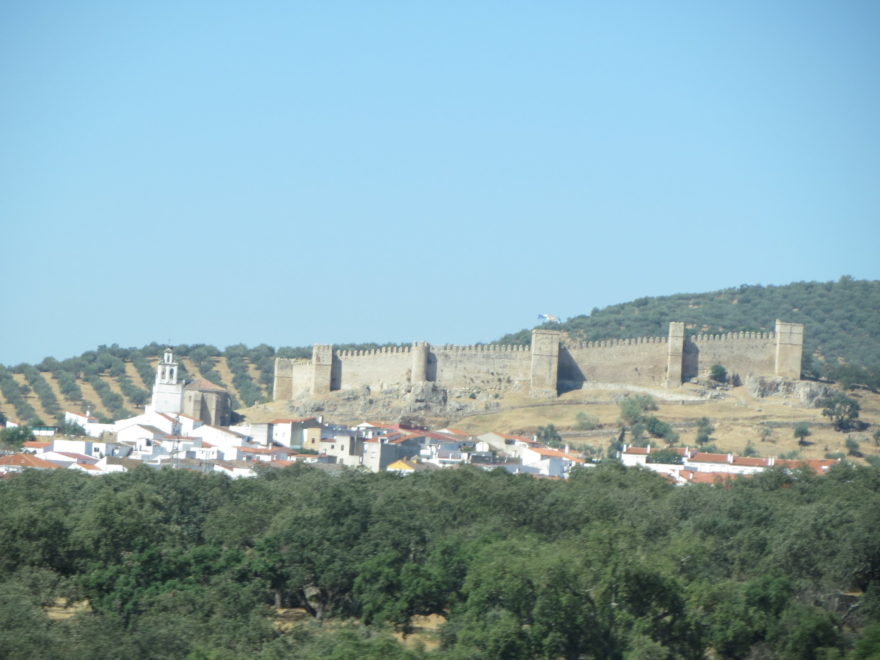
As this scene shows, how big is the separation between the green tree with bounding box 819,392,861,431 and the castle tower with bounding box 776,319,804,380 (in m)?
3.28

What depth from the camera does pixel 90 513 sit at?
29.7 meters

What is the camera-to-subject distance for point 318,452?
54781 millimetres

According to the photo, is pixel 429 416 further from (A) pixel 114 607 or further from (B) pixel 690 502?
(A) pixel 114 607

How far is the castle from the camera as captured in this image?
69062 millimetres

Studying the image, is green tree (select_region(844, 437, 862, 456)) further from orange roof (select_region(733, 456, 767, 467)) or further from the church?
the church

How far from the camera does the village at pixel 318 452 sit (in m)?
47.4

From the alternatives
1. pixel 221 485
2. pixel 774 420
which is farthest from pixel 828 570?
pixel 774 420

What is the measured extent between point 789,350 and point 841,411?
6450 millimetres

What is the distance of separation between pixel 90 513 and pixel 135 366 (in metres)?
68.4

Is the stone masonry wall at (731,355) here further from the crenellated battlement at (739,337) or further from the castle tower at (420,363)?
the castle tower at (420,363)

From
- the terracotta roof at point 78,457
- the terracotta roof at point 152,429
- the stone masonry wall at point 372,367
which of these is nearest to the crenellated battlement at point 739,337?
the stone masonry wall at point 372,367

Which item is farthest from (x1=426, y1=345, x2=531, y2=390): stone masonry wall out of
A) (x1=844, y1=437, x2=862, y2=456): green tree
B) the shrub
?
(x1=844, y1=437, x2=862, y2=456): green tree

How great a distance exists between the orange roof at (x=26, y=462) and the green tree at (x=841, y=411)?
98.3ft

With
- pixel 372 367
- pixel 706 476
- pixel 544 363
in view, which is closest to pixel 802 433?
pixel 544 363
